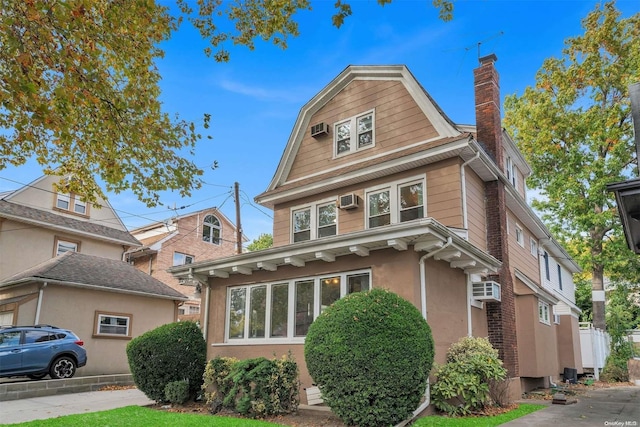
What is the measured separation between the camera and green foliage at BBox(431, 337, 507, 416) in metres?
8.65

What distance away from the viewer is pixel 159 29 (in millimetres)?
8219

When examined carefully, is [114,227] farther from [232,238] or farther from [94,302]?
[232,238]

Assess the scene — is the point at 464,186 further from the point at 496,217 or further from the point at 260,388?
the point at 260,388

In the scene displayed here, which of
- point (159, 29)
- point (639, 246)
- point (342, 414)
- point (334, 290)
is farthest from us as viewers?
point (334, 290)

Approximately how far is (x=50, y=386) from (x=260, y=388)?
7.14 meters

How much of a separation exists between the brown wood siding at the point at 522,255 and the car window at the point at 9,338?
45.8ft

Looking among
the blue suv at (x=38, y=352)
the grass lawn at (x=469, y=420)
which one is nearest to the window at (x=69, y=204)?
the blue suv at (x=38, y=352)

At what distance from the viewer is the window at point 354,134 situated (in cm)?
1370

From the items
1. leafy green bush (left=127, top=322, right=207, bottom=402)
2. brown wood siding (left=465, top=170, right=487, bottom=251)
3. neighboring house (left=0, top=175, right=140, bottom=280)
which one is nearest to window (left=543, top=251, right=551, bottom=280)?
brown wood siding (left=465, top=170, right=487, bottom=251)

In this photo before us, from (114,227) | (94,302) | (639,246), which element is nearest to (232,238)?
(114,227)

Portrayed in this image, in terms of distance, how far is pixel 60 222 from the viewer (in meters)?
19.8

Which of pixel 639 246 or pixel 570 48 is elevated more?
pixel 570 48

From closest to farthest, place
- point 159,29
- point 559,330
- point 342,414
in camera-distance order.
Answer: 1. point 342,414
2. point 159,29
3. point 559,330

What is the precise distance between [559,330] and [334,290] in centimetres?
1018
